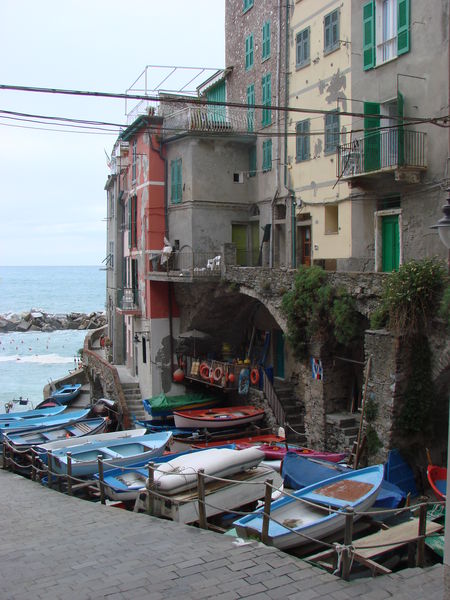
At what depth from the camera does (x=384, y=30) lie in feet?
61.7

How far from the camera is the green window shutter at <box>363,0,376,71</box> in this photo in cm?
1914

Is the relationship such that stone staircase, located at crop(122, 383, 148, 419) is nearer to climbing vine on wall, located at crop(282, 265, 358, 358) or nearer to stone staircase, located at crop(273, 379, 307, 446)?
stone staircase, located at crop(273, 379, 307, 446)

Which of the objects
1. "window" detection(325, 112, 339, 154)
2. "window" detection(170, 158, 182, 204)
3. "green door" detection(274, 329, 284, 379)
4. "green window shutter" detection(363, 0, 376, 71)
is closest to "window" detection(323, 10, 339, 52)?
"green window shutter" detection(363, 0, 376, 71)

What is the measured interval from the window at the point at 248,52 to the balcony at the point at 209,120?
6.30ft

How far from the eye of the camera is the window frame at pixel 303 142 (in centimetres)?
2311

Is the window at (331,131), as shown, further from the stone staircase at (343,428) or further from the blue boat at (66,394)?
the blue boat at (66,394)

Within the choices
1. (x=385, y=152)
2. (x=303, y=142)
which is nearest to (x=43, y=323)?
(x=303, y=142)

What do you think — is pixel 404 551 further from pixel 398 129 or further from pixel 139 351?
pixel 139 351

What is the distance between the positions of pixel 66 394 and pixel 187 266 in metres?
13.4

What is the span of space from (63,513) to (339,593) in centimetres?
696

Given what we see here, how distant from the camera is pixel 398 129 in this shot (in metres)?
17.5

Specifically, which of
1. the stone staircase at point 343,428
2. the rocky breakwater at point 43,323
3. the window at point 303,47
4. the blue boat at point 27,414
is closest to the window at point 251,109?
the window at point 303,47

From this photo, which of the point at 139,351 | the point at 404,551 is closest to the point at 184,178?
the point at 139,351

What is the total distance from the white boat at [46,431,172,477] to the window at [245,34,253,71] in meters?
16.8
